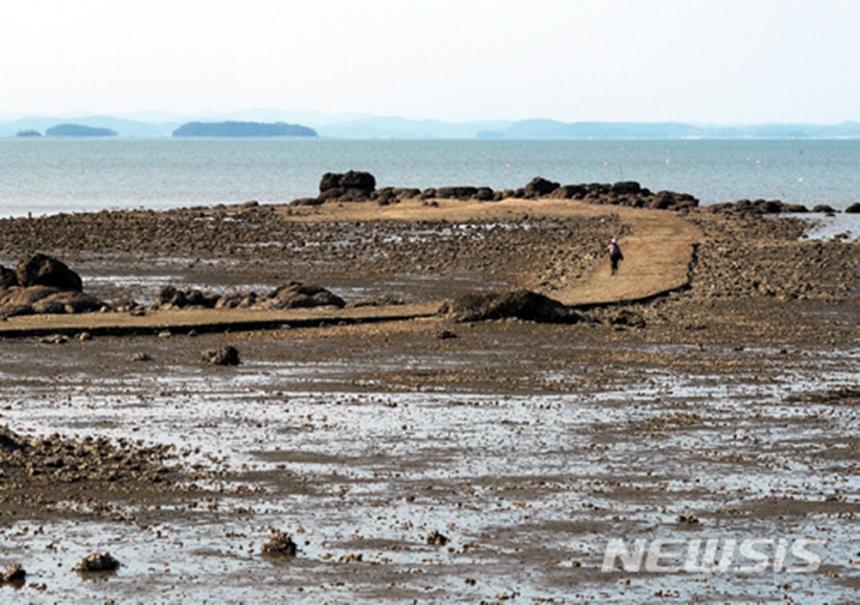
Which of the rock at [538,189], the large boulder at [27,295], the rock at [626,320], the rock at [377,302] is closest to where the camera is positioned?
the rock at [626,320]

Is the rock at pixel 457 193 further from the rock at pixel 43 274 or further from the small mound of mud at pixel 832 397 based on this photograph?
the small mound of mud at pixel 832 397

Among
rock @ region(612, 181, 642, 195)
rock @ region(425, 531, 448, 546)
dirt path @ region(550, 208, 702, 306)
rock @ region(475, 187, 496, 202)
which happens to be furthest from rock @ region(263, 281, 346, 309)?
rock @ region(612, 181, 642, 195)

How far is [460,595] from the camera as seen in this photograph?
14.5 metres

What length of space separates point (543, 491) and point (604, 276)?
27.9m

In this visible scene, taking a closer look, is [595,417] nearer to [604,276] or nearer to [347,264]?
[604,276]

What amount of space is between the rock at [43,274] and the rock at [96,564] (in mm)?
23844

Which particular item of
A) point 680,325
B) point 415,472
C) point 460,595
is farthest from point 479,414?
point 680,325

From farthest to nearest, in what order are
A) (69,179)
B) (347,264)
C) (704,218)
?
(69,179) < (704,218) < (347,264)

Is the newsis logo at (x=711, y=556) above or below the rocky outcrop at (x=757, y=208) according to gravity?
above

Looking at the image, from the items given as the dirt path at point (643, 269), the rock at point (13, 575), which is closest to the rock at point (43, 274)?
the dirt path at point (643, 269)

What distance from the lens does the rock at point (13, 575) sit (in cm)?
1484

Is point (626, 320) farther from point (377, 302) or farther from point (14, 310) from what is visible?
point (14, 310)

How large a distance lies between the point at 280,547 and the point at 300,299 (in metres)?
21.3

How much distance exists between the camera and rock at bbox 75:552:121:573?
15139 mm
